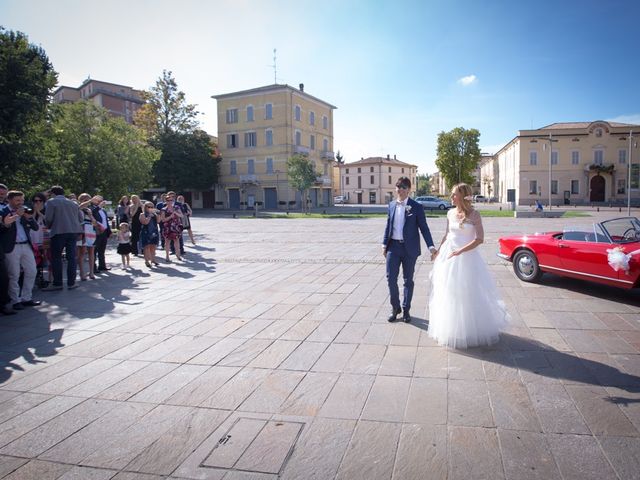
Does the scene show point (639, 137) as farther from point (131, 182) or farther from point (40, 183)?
point (40, 183)

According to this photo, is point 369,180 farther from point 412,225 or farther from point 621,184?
point 412,225

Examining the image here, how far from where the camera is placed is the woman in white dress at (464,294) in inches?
198

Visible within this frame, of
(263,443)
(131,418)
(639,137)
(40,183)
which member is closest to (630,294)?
(263,443)

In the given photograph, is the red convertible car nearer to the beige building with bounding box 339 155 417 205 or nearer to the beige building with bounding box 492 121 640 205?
the beige building with bounding box 492 121 640 205

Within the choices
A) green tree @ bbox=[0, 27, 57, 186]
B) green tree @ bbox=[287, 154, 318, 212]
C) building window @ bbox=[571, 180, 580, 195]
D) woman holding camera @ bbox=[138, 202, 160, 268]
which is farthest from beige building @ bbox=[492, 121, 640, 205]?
green tree @ bbox=[0, 27, 57, 186]

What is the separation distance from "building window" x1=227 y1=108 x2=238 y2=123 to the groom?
5366 centimetres

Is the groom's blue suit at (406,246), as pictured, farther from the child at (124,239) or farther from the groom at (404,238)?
the child at (124,239)

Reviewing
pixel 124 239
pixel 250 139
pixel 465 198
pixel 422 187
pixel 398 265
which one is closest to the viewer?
pixel 465 198

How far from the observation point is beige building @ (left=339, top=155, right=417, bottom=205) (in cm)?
8734

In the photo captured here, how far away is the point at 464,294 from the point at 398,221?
1514mm

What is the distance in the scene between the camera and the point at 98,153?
24953 mm

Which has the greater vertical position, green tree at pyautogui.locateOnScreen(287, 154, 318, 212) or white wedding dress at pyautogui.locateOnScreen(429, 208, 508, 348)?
green tree at pyautogui.locateOnScreen(287, 154, 318, 212)

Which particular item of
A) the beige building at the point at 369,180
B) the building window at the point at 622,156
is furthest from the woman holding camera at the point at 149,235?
the beige building at the point at 369,180

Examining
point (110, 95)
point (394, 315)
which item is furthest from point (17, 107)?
point (110, 95)
